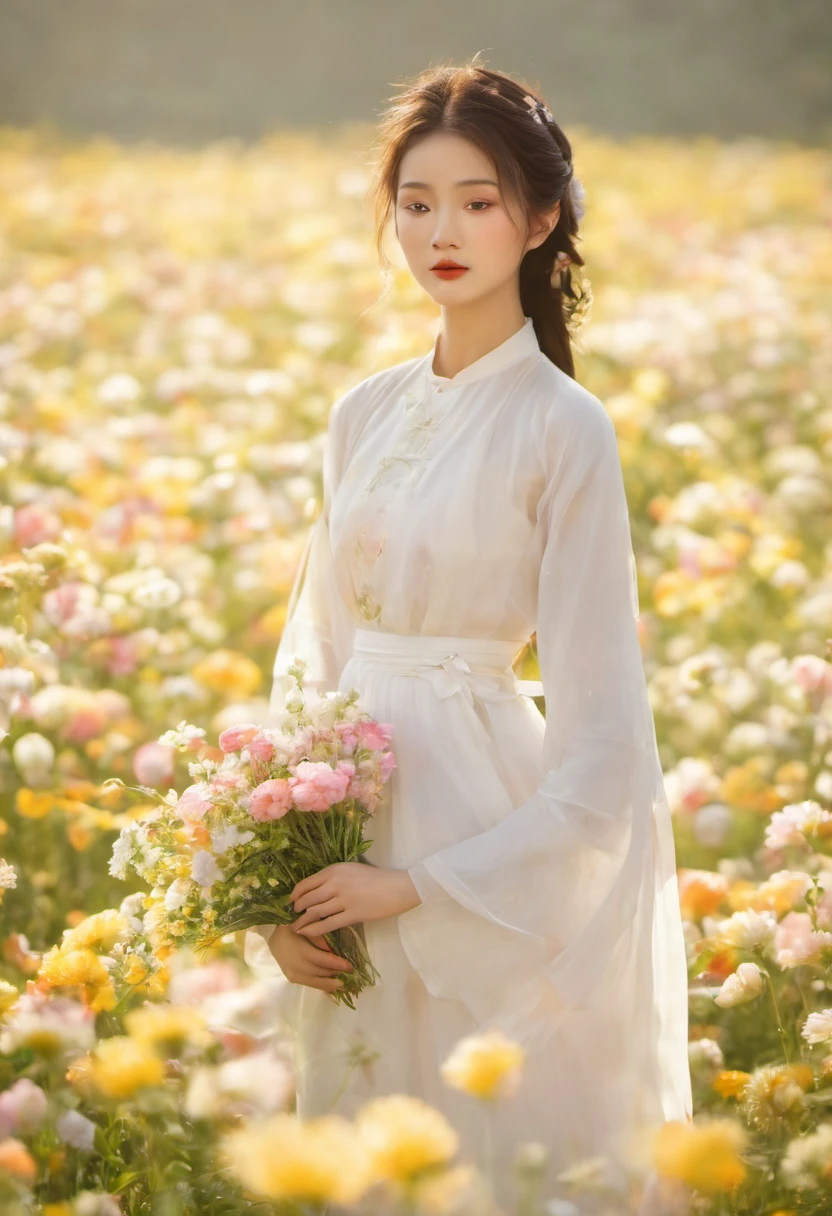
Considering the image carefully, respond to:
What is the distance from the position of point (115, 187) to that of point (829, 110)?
4.26 meters

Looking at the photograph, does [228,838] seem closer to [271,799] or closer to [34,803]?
[271,799]

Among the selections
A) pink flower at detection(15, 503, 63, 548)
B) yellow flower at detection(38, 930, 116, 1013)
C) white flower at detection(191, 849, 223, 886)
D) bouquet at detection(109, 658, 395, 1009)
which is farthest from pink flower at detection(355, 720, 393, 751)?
pink flower at detection(15, 503, 63, 548)

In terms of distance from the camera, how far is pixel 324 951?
5.02ft

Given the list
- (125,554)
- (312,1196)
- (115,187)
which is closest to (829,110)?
(115,187)

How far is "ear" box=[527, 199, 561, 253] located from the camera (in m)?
1.68

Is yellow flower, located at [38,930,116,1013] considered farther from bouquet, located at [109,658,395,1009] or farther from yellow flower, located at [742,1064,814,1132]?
yellow flower, located at [742,1064,814,1132]

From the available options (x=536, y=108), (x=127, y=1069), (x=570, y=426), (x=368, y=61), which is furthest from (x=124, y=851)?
(x=368, y=61)

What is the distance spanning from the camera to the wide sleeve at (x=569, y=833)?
58.7 inches

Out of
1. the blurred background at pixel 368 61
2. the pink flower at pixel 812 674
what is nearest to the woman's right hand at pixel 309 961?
the pink flower at pixel 812 674

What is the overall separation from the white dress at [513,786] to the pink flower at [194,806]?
0.84 feet

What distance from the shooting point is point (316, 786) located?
1.40m

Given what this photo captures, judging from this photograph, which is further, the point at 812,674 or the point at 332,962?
the point at 812,674

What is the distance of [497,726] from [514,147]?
Result: 29.0 inches

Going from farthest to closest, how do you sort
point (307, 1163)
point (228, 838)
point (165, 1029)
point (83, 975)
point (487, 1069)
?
point (83, 975), point (228, 838), point (165, 1029), point (487, 1069), point (307, 1163)
